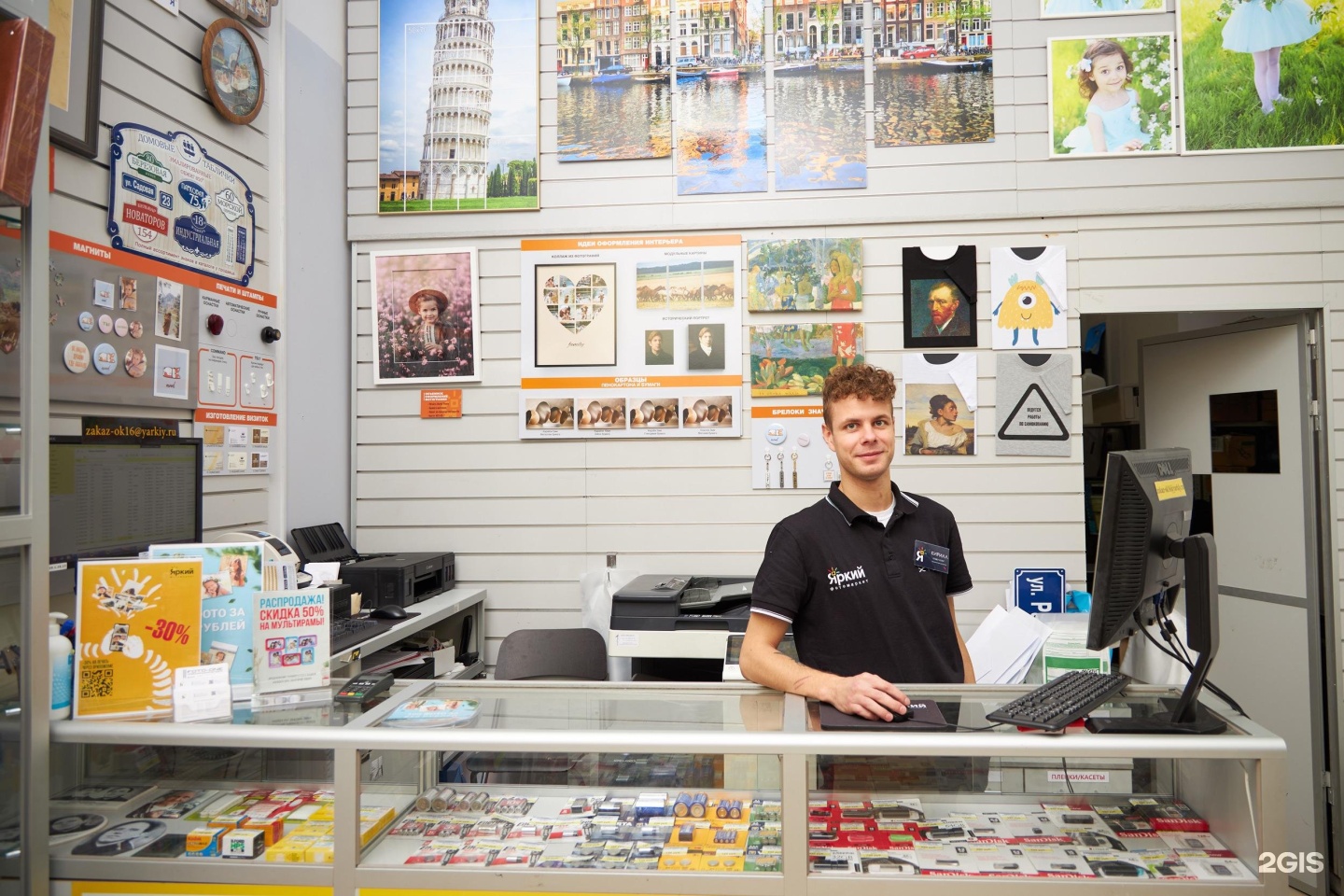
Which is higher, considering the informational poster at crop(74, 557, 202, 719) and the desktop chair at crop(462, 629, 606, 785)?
the informational poster at crop(74, 557, 202, 719)

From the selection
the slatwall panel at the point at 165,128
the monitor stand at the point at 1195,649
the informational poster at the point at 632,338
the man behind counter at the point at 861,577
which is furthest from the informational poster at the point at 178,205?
the monitor stand at the point at 1195,649

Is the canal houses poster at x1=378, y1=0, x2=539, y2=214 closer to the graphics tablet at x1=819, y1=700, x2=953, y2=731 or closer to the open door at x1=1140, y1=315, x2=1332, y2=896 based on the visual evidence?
the graphics tablet at x1=819, y1=700, x2=953, y2=731

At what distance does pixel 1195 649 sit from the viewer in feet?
4.84

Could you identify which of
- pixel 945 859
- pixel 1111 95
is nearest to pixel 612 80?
pixel 1111 95

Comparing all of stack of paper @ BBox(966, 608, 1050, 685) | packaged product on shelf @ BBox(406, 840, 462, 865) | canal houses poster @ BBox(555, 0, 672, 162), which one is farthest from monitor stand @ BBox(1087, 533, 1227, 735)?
canal houses poster @ BBox(555, 0, 672, 162)

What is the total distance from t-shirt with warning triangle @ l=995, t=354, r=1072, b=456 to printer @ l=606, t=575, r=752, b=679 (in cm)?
140

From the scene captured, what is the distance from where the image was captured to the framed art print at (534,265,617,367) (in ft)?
11.9

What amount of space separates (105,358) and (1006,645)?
10.5 ft

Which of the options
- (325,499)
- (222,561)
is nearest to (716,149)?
(325,499)

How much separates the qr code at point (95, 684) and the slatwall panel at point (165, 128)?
2.69 feet

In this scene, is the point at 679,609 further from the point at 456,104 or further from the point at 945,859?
the point at 456,104

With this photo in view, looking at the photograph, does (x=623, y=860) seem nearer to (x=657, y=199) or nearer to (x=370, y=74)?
(x=657, y=199)

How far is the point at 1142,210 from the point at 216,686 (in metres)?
3.83

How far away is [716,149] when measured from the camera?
359 cm
